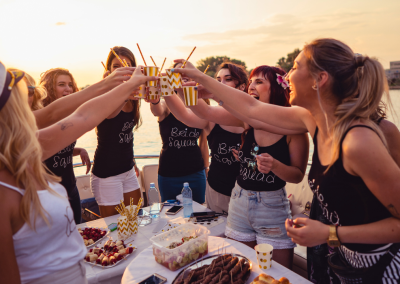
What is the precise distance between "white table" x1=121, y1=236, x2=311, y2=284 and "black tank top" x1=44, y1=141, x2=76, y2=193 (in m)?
1.36

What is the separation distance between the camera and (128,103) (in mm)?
2945

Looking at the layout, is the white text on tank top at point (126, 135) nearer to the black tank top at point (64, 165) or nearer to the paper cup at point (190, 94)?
the black tank top at point (64, 165)

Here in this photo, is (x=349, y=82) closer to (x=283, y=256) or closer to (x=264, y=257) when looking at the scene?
(x=264, y=257)

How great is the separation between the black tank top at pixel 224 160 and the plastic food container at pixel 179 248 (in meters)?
0.87

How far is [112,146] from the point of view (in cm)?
286

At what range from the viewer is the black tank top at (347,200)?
4.07ft

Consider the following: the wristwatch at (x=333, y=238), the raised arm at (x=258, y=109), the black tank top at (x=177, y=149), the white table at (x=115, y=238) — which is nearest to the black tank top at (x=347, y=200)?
the wristwatch at (x=333, y=238)

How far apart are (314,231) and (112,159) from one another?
2192mm

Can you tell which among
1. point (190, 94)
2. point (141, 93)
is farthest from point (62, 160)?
point (190, 94)

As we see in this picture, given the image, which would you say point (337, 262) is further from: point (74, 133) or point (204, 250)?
point (74, 133)

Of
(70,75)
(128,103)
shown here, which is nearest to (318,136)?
(128,103)

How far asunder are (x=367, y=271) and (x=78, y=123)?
62.9 inches

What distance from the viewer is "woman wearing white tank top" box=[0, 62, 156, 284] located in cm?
93

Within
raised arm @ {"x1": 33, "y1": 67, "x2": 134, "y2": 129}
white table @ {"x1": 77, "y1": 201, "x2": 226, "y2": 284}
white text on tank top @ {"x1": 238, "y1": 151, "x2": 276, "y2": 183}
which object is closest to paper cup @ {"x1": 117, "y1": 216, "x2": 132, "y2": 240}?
white table @ {"x1": 77, "y1": 201, "x2": 226, "y2": 284}
